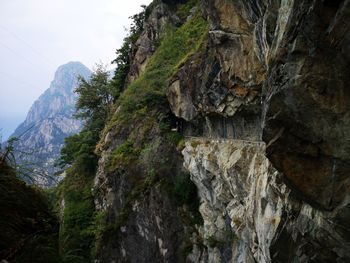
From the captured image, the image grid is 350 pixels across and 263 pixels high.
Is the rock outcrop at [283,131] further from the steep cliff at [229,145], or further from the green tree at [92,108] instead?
the green tree at [92,108]

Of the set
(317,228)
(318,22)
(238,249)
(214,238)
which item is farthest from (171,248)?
(318,22)

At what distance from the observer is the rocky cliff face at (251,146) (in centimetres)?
787

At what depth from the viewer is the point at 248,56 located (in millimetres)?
15992

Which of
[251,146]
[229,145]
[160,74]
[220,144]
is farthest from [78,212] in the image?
[251,146]

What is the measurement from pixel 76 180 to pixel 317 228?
2770cm

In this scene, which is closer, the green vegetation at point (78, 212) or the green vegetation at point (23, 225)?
the green vegetation at point (23, 225)

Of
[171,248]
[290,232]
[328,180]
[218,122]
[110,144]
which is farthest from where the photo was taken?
[110,144]

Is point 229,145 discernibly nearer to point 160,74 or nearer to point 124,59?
point 160,74

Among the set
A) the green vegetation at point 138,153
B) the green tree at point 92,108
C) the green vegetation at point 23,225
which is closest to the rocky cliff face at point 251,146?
the green vegetation at point 138,153

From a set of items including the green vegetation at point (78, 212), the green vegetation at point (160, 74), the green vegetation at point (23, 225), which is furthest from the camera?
the green vegetation at point (160, 74)

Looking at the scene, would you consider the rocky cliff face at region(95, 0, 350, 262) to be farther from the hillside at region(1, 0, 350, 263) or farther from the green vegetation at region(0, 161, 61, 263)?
the green vegetation at region(0, 161, 61, 263)

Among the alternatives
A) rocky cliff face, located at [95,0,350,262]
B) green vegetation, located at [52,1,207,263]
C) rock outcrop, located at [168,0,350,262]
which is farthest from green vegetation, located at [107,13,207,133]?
rock outcrop, located at [168,0,350,262]

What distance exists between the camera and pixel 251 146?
14805 mm

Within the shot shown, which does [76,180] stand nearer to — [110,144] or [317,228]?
→ [110,144]
